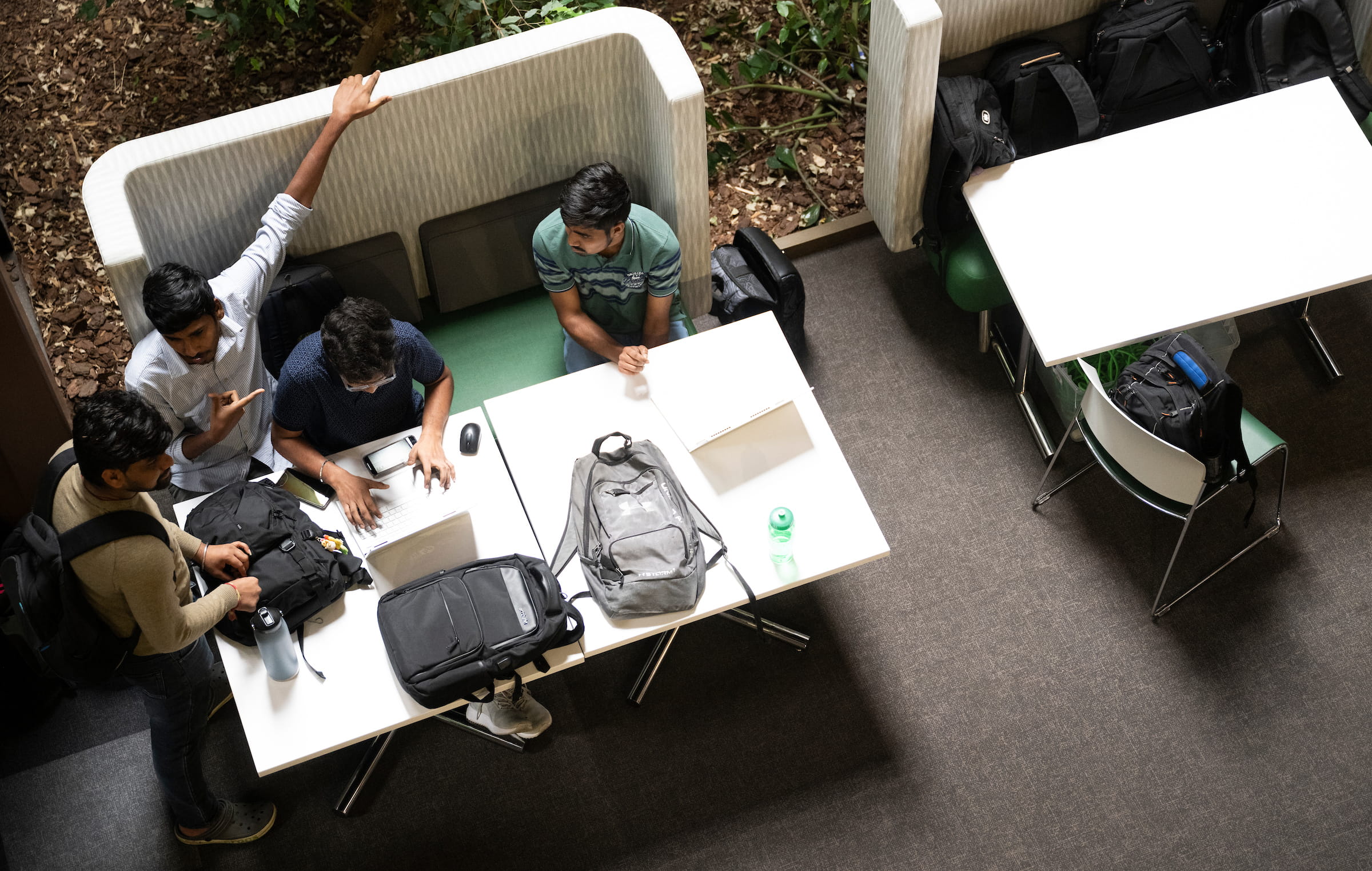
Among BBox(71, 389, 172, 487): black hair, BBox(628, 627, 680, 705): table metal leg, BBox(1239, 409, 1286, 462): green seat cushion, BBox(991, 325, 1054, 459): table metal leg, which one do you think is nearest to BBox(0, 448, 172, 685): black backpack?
BBox(71, 389, 172, 487): black hair

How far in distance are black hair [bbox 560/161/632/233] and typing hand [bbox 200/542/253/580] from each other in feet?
3.98

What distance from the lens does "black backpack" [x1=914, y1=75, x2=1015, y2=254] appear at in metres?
3.59

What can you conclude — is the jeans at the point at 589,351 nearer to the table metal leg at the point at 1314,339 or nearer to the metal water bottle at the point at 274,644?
the metal water bottle at the point at 274,644

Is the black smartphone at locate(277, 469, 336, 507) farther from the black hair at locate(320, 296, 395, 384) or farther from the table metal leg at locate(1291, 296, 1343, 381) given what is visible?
the table metal leg at locate(1291, 296, 1343, 381)

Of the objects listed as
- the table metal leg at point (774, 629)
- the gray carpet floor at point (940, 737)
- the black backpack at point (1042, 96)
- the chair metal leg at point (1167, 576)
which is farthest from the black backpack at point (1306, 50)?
the table metal leg at point (774, 629)

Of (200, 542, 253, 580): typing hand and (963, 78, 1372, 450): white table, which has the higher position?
(963, 78, 1372, 450): white table

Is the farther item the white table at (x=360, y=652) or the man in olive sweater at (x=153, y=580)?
the white table at (x=360, y=652)

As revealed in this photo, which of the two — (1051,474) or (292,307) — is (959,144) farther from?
(292,307)

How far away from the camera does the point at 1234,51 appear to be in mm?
3928

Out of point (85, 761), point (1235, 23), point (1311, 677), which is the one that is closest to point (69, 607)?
point (85, 761)

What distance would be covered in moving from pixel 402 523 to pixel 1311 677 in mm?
2796

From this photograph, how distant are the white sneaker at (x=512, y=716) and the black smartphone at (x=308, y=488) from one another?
770 mm

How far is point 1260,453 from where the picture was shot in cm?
332

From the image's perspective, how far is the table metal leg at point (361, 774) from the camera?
3.32 meters
